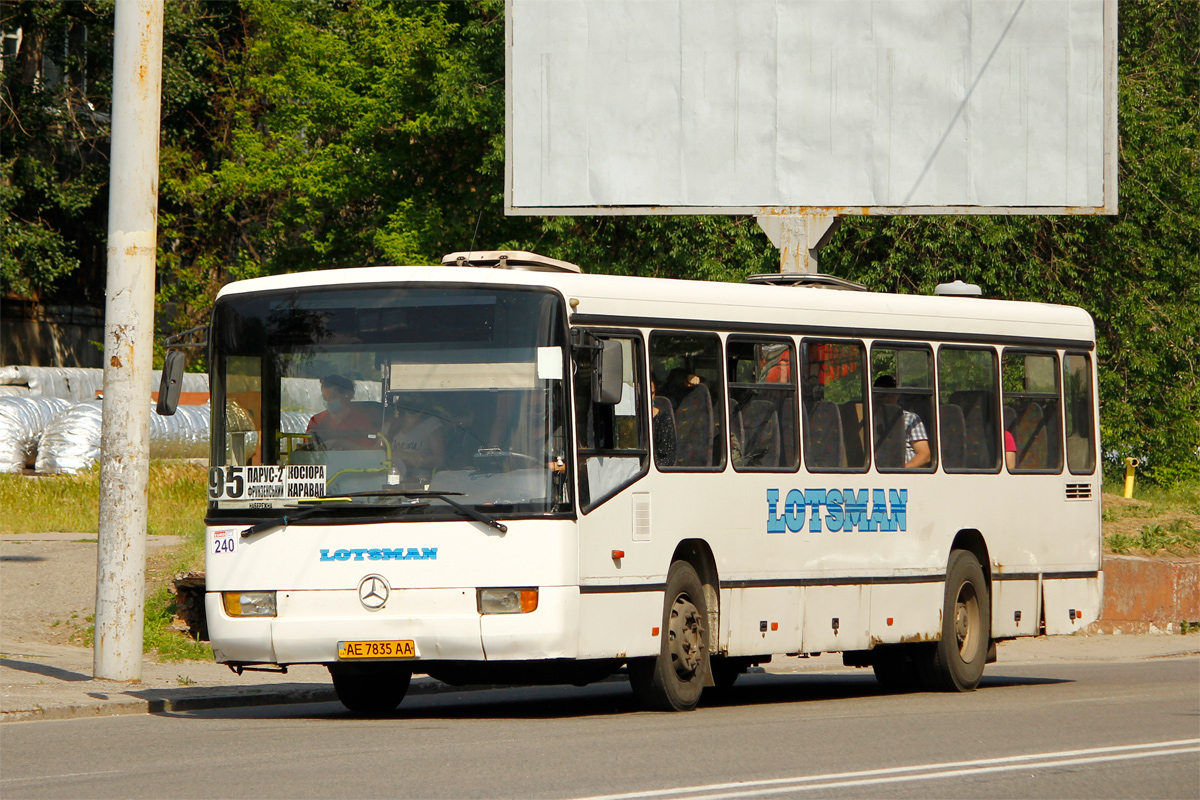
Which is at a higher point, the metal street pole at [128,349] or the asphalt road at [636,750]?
the metal street pole at [128,349]

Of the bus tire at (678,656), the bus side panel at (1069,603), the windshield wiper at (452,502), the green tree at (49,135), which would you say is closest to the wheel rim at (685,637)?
the bus tire at (678,656)

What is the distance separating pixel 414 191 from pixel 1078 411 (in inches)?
1131

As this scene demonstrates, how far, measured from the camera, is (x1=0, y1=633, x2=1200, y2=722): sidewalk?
12.2m

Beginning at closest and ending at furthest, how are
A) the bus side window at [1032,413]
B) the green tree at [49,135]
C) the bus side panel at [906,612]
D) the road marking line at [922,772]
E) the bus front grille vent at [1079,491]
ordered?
the road marking line at [922,772] → the bus side panel at [906,612] → the bus side window at [1032,413] → the bus front grille vent at [1079,491] → the green tree at [49,135]

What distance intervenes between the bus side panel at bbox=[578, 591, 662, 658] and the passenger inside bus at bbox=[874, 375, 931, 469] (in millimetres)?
2944

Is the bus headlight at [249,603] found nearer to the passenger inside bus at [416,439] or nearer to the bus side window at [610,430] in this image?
the passenger inside bus at [416,439]

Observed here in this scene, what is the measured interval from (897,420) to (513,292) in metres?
4.06

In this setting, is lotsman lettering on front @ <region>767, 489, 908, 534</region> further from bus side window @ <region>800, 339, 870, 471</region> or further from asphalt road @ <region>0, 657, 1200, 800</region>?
asphalt road @ <region>0, 657, 1200, 800</region>

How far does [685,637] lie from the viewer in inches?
480

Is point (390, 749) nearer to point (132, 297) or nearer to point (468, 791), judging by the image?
point (468, 791)

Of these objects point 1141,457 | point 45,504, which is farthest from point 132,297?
point 1141,457

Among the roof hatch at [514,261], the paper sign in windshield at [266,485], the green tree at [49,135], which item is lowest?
the paper sign in windshield at [266,485]

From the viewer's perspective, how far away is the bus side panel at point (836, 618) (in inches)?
527

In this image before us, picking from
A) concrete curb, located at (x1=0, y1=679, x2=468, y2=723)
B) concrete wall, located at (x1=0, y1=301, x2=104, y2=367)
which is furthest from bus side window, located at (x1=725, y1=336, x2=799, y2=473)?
concrete wall, located at (x1=0, y1=301, x2=104, y2=367)
